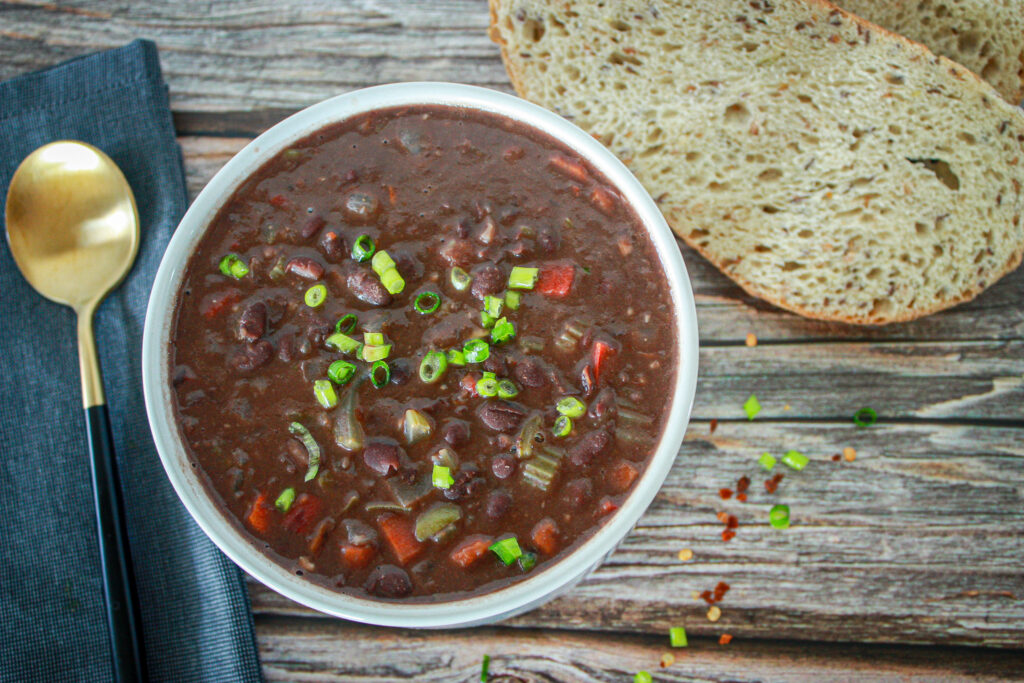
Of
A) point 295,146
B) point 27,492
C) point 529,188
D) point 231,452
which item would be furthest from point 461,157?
point 27,492

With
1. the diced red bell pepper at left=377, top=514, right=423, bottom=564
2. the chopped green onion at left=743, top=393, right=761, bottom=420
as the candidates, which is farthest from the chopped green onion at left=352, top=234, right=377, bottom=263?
the chopped green onion at left=743, top=393, right=761, bottom=420

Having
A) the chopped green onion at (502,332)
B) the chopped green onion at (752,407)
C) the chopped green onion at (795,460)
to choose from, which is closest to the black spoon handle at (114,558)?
the chopped green onion at (502,332)

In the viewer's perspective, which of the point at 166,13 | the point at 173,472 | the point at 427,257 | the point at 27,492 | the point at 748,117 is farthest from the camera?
the point at 166,13

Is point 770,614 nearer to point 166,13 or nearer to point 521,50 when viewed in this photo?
point 521,50

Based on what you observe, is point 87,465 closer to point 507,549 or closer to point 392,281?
point 392,281

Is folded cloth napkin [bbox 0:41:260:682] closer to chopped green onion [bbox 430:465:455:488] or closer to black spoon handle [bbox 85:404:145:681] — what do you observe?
black spoon handle [bbox 85:404:145:681]

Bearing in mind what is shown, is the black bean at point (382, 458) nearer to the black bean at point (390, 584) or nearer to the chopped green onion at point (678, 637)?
the black bean at point (390, 584)

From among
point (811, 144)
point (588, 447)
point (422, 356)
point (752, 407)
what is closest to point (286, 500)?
point (422, 356)

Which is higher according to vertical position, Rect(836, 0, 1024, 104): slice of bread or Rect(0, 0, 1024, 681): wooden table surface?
Rect(836, 0, 1024, 104): slice of bread
